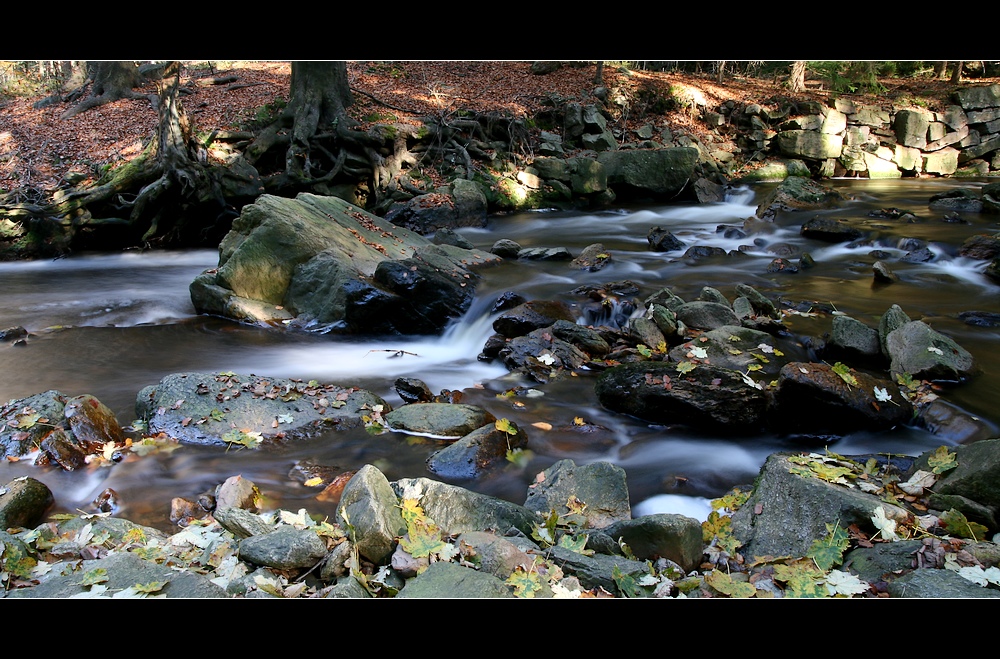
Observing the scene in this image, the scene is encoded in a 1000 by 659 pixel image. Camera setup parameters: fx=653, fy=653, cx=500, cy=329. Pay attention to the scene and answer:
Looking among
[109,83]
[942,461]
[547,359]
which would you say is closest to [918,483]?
[942,461]

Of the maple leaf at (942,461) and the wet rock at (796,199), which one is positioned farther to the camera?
the wet rock at (796,199)

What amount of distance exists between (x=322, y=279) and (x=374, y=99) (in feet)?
30.7

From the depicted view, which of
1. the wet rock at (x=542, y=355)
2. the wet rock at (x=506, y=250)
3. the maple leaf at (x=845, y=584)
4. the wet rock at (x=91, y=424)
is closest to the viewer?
the maple leaf at (x=845, y=584)

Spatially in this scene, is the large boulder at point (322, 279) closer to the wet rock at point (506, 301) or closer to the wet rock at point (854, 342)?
the wet rock at point (506, 301)

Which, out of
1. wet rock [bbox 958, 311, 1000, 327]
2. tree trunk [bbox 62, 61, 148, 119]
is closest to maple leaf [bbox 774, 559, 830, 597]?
wet rock [bbox 958, 311, 1000, 327]

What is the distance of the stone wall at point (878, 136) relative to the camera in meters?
19.0

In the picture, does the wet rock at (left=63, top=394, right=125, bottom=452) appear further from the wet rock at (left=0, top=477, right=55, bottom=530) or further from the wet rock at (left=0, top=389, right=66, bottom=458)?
the wet rock at (left=0, top=477, right=55, bottom=530)

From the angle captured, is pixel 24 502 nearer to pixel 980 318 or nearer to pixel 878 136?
pixel 980 318

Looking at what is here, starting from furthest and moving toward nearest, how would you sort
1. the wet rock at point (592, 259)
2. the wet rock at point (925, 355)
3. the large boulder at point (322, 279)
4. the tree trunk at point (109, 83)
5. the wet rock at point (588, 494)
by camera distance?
the tree trunk at point (109, 83) < the wet rock at point (592, 259) < the large boulder at point (322, 279) < the wet rock at point (925, 355) < the wet rock at point (588, 494)

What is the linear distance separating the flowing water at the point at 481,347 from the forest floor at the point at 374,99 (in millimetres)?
3915

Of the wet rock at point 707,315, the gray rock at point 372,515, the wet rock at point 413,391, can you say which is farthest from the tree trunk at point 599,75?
the gray rock at point 372,515

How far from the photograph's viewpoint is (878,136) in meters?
19.5

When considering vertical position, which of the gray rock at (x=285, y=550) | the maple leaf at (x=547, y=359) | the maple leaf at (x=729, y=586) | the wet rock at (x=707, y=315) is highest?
the gray rock at (x=285, y=550)

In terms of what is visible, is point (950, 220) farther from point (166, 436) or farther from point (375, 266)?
point (166, 436)
